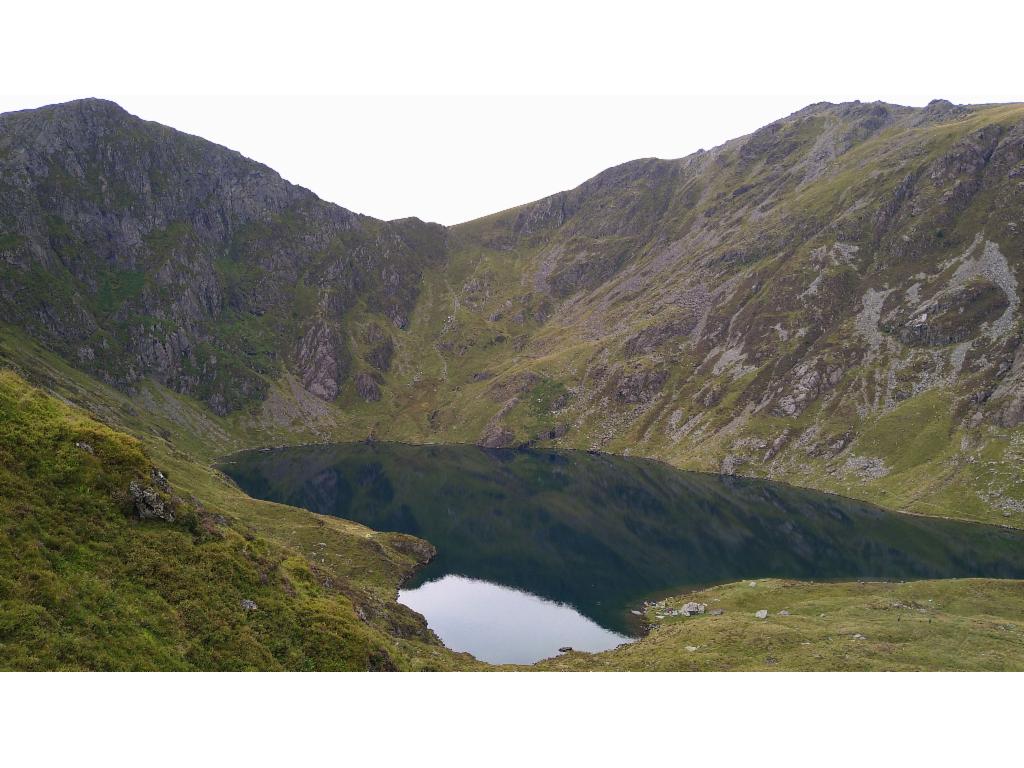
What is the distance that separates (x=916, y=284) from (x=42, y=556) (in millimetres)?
238508

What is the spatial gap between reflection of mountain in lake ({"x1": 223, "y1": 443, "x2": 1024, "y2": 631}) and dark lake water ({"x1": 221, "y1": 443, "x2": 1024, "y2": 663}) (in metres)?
0.50

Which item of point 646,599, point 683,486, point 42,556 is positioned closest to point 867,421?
point 683,486

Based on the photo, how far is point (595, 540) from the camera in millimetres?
124125

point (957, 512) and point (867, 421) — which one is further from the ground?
point (867, 421)

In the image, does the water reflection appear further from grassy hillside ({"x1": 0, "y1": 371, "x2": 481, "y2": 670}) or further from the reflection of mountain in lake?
grassy hillside ({"x1": 0, "y1": 371, "x2": 481, "y2": 670})

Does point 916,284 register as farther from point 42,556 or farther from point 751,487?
point 42,556

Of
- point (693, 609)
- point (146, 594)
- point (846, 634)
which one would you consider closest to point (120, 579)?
point (146, 594)

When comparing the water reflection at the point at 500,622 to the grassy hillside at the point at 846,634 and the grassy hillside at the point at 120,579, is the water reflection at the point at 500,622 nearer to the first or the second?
the grassy hillside at the point at 846,634

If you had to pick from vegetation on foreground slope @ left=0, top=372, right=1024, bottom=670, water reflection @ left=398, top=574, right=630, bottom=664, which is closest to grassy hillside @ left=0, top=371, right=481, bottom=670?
vegetation on foreground slope @ left=0, top=372, right=1024, bottom=670

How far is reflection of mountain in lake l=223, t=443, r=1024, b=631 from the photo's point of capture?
99.1 metres

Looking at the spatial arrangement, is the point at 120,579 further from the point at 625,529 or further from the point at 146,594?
the point at 625,529

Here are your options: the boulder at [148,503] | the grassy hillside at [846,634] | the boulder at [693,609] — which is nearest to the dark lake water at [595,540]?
the boulder at [693,609]

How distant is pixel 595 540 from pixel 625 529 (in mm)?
10771

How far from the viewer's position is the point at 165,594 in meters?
25.5
